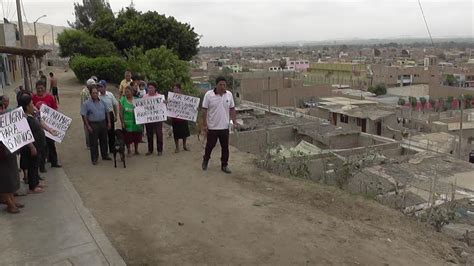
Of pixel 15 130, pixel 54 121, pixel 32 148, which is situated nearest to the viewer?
pixel 15 130

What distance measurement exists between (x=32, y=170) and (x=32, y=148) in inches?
20.6

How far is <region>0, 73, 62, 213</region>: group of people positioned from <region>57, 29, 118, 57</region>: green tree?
2495 centimetres

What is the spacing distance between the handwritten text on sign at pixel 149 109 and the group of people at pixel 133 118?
3.9 inches

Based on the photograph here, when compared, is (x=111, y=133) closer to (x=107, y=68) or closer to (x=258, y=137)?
(x=258, y=137)

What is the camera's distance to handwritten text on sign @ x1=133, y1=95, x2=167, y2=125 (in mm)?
8305

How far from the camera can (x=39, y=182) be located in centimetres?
687

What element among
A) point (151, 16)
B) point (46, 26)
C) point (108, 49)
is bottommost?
point (108, 49)

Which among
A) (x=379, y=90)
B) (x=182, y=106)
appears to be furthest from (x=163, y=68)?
(x=379, y=90)

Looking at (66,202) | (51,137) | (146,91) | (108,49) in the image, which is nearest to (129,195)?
(66,202)

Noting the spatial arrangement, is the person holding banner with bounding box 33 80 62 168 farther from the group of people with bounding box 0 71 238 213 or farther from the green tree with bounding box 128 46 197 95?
the green tree with bounding box 128 46 197 95

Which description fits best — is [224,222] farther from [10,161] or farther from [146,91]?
[146,91]

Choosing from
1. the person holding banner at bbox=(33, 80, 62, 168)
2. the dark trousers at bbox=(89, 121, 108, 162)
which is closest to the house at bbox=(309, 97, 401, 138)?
the dark trousers at bbox=(89, 121, 108, 162)

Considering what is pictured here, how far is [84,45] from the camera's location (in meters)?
32.2

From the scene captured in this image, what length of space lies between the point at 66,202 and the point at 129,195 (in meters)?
0.83
